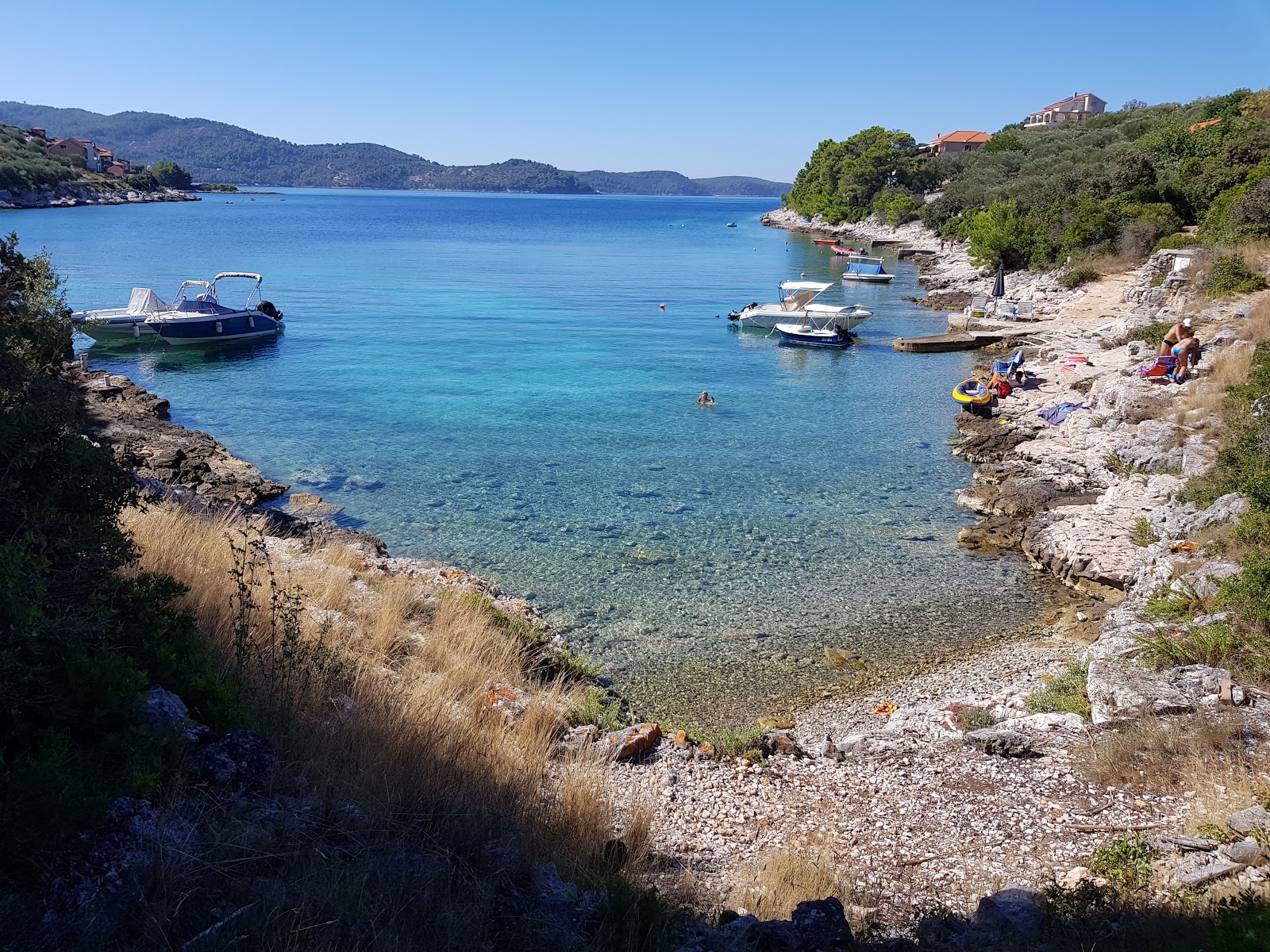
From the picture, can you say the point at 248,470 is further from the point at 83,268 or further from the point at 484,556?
the point at 83,268

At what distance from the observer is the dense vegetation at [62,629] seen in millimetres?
3777

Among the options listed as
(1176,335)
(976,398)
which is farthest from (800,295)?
(1176,335)

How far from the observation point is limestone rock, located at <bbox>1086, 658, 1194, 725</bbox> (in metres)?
7.07

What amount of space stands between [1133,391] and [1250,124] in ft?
99.0

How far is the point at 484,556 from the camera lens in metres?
13.9

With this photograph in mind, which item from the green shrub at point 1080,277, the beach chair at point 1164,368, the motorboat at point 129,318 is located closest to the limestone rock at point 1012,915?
the beach chair at point 1164,368

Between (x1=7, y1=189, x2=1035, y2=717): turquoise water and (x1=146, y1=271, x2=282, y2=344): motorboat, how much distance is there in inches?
22.7

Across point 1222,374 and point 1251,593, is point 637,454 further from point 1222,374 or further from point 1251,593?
point 1251,593

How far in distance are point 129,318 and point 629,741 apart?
31.4 m

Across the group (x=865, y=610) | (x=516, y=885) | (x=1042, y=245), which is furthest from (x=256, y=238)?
(x=516, y=885)

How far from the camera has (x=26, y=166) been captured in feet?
373

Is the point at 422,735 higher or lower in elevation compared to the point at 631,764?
higher

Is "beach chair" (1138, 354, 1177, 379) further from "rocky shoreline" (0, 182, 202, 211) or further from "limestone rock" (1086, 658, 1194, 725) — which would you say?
"rocky shoreline" (0, 182, 202, 211)

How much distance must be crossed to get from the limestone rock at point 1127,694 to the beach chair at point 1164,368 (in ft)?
46.7
